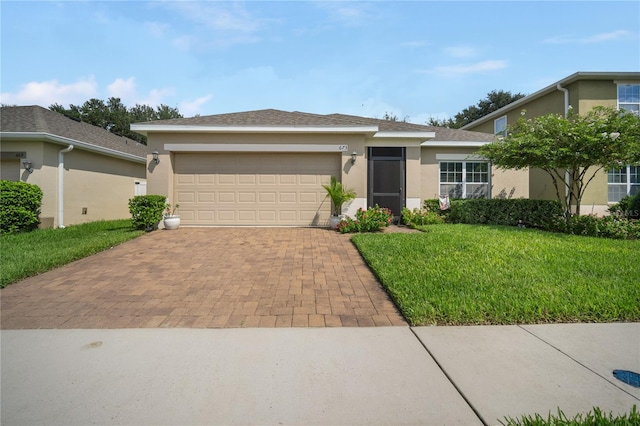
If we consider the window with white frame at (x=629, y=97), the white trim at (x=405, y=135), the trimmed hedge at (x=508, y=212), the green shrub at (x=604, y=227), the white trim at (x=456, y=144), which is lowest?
the green shrub at (x=604, y=227)

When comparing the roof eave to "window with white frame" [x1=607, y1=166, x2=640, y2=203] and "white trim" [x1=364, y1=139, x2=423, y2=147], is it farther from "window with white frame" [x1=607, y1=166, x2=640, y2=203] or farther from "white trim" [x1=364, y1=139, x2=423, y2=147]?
"window with white frame" [x1=607, y1=166, x2=640, y2=203]

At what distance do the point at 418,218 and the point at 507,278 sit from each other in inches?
250

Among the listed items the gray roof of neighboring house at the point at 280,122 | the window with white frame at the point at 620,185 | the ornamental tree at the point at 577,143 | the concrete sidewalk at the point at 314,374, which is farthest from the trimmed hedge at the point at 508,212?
the concrete sidewalk at the point at 314,374

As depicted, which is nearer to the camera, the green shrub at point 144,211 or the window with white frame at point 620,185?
the green shrub at point 144,211

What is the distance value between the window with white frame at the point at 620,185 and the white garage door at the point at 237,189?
13.1 meters

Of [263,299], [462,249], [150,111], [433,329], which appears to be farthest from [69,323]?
[150,111]

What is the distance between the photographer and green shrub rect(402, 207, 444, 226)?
11.3 meters

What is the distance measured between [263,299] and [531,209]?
1035 cm

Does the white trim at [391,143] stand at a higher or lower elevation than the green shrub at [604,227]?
higher

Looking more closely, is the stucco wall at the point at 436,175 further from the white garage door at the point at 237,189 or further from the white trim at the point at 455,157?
the white garage door at the point at 237,189

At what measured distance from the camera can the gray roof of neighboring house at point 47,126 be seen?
1097 cm

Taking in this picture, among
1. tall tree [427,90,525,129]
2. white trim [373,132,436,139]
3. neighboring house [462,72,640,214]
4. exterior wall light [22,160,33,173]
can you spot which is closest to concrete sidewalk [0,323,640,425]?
white trim [373,132,436,139]

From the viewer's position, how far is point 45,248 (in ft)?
24.4

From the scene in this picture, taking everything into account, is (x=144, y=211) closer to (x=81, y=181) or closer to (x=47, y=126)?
(x=81, y=181)
